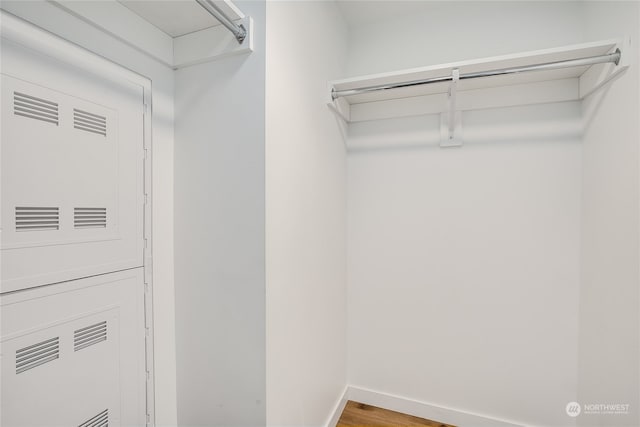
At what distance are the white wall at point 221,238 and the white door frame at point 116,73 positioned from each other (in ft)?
0.37

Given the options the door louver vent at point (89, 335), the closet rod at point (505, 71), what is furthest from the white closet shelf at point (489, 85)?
the door louver vent at point (89, 335)

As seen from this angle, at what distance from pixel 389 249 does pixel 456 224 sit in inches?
16.1

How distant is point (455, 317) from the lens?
5.51 ft

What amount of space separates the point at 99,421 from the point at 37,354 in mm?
324

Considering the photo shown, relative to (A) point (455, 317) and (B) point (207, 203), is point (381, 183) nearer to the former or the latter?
(A) point (455, 317)

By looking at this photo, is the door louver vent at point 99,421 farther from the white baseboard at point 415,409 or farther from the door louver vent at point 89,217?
the white baseboard at point 415,409

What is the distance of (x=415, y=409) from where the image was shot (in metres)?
1.74

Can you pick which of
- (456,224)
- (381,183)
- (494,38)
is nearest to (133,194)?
(381,183)

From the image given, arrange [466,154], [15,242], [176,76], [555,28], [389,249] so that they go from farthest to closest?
[389,249]
[466,154]
[555,28]
[176,76]
[15,242]

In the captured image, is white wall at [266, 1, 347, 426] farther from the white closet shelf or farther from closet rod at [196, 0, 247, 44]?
the white closet shelf

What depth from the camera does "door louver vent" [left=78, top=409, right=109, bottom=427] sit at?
90 cm

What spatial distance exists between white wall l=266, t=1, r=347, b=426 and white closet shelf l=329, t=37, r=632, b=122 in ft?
0.78

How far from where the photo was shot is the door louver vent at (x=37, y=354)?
755 mm

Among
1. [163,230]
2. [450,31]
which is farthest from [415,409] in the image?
[450,31]
